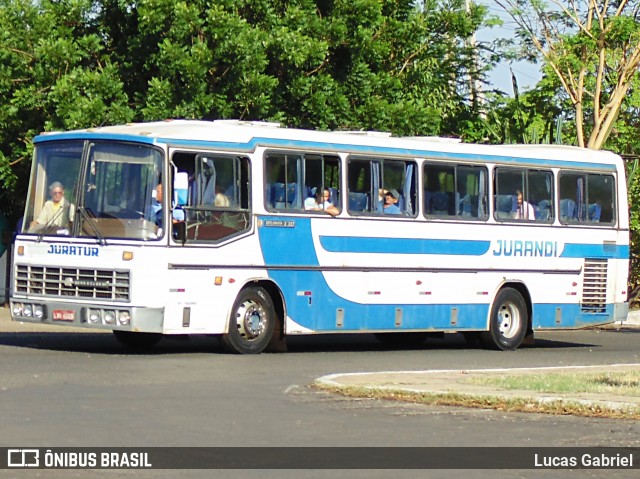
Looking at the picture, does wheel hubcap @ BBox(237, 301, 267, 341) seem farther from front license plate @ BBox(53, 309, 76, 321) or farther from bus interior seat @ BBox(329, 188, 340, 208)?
front license plate @ BBox(53, 309, 76, 321)

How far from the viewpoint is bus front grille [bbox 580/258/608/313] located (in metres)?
24.6

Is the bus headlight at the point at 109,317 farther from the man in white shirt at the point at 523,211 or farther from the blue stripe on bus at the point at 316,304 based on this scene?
the man in white shirt at the point at 523,211

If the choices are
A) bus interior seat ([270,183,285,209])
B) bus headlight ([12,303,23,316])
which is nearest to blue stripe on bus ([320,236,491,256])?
bus interior seat ([270,183,285,209])

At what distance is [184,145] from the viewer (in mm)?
19031

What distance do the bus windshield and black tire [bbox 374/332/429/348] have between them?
22.0ft

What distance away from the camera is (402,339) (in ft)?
81.1

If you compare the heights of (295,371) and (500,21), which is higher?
(500,21)

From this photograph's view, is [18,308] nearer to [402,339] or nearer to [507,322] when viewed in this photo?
[402,339]

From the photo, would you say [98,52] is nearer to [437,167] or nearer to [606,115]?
[437,167]

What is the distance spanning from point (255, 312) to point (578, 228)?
6.94 m

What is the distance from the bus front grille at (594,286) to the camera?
24.6 metres

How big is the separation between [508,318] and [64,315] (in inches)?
303

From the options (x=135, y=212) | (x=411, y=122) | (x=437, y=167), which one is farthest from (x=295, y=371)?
(x=411, y=122)

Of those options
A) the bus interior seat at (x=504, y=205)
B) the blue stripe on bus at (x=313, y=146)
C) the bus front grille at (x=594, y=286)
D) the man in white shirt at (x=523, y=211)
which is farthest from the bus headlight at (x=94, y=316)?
the bus front grille at (x=594, y=286)
